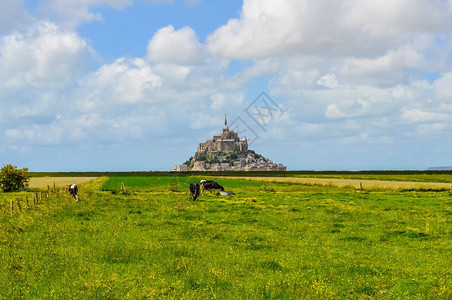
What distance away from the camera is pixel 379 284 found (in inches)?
516

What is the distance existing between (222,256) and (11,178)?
6362 cm

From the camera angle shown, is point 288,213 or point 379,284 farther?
point 288,213

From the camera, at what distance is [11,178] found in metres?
69.8

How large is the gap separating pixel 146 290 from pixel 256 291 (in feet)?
9.91

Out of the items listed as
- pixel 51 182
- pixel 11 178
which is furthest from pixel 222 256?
pixel 51 182

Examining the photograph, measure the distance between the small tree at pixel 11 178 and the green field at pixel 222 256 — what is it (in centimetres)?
4729

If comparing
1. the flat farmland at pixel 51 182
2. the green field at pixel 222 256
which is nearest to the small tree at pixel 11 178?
the flat farmland at pixel 51 182

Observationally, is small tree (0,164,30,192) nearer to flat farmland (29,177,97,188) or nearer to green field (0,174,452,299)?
flat farmland (29,177,97,188)

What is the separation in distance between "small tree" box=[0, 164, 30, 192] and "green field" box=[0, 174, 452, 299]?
155 ft

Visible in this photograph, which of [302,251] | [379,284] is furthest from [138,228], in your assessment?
[379,284]

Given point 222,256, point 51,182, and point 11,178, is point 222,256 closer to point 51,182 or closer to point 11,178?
point 11,178

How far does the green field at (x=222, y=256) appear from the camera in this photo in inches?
480

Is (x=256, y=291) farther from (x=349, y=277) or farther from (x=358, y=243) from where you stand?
(x=358, y=243)

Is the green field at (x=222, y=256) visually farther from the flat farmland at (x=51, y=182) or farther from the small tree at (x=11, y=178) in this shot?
the flat farmland at (x=51, y=182)
